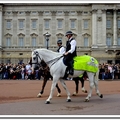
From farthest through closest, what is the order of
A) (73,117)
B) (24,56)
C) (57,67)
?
1. (24,56)
2. (57,67)
3. (73,117)

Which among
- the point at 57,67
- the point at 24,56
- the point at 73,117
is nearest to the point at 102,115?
the point at 73,117

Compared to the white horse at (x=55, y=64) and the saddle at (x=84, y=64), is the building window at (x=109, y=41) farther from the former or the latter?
the white horse at (x=55, y=64)

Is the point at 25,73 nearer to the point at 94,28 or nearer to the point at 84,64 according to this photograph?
the point at 84,64

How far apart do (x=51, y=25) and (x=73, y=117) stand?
177ft

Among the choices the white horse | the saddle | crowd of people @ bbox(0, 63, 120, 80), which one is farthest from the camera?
crowd of people @ bbox(0, 63, 120, 80)

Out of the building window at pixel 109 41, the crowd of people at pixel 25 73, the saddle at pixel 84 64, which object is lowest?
the crowd of people at pixel 25 73

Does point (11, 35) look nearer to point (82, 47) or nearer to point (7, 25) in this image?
point (7, 25)

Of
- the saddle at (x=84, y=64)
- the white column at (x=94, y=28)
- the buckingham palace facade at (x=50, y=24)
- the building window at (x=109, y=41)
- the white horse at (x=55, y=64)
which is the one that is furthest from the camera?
the building window at (x=109, y=41)

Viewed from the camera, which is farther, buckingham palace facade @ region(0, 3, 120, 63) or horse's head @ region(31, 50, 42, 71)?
buckingham palace facade @ region(0, 3, 120, 63)

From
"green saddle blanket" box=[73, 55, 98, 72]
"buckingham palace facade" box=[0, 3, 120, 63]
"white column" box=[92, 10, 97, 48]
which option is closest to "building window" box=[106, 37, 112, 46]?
"buckingham palace facade" box=[0, 3, 120, 63]

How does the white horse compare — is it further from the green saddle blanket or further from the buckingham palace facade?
the buckingham palace facade

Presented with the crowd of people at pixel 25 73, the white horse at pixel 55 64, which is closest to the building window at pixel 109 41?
the crowd of people at pixel 25 73

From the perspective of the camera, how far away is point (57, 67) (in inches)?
437

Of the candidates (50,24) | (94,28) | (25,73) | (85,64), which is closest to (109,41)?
(94,28)
